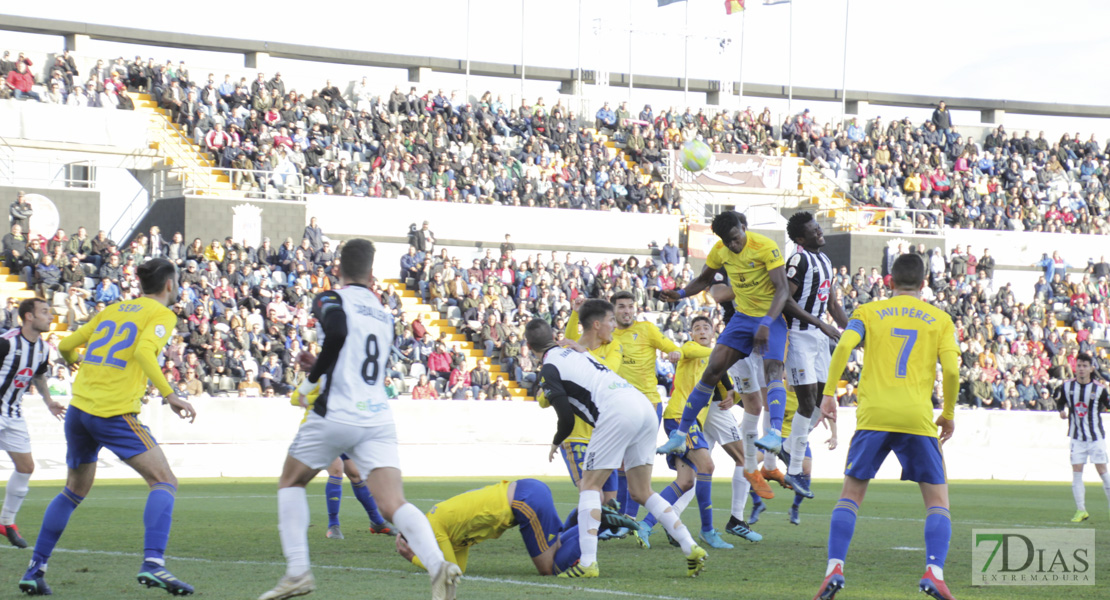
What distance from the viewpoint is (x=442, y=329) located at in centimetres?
2841

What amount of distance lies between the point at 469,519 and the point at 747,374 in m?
4.08

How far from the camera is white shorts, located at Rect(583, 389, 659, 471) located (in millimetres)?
8453

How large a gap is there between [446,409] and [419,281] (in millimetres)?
6389

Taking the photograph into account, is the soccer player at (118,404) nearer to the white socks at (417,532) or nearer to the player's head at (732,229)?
the white socks at (417,532)

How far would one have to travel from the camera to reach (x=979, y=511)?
624 inches

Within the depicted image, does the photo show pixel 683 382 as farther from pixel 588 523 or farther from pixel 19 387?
pixel 19 387

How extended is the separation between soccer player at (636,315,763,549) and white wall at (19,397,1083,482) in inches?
424

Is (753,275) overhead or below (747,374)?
overhead

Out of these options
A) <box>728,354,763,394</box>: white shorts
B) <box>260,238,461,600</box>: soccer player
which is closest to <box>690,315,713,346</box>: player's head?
<box>728,354,763,394</box>: white shorts

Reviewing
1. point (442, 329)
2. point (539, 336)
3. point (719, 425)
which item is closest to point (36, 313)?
point (539, 336)

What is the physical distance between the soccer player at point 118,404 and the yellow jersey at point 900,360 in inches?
165

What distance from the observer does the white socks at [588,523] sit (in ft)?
27.7

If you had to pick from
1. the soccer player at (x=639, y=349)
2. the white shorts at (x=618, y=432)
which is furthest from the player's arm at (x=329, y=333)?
the soccer player at (x=639, y=349)

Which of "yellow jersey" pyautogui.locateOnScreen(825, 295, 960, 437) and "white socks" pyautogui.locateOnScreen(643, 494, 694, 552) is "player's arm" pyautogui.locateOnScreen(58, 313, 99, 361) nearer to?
"white socks" pyautogui.locateOnScreen(643, 494, 694, 552)
